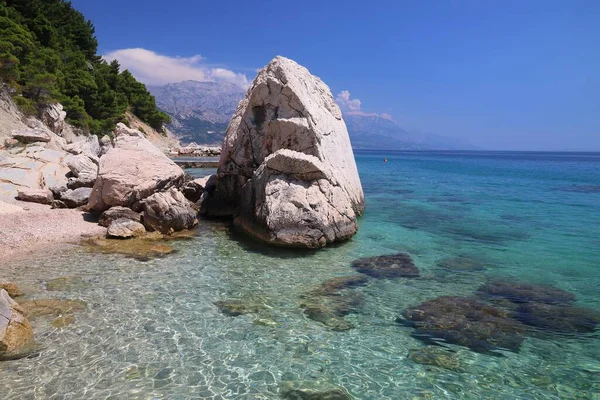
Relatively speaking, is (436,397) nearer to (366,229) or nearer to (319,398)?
(319,398)

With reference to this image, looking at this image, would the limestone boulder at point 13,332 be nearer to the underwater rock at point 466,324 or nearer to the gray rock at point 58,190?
the underwater rock at point 466,324

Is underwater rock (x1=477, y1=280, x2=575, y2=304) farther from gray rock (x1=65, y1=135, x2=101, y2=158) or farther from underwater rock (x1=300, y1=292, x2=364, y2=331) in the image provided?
gray rock (x1=65, y1=135, x2=101, y2=158)

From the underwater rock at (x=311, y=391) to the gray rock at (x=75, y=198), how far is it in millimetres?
15979

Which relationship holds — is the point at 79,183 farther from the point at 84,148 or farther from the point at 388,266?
the point at 388,266

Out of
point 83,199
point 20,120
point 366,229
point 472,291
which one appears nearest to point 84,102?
point 20,120

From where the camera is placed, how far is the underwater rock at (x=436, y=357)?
23.5 feet

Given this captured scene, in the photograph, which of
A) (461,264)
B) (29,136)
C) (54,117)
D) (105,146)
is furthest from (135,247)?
(54,117)

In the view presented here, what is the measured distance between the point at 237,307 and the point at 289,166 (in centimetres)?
736

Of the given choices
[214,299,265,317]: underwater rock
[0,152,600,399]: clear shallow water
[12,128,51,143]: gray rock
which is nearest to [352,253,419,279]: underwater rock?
[0,152,600,399]: clear shallow water

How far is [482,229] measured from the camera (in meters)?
19.2

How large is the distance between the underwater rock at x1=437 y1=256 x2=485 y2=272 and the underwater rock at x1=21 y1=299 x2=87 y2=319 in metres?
10.8

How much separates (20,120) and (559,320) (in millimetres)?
39617

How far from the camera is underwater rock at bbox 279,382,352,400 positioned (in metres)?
6.27

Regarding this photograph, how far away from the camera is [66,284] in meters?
10.4
